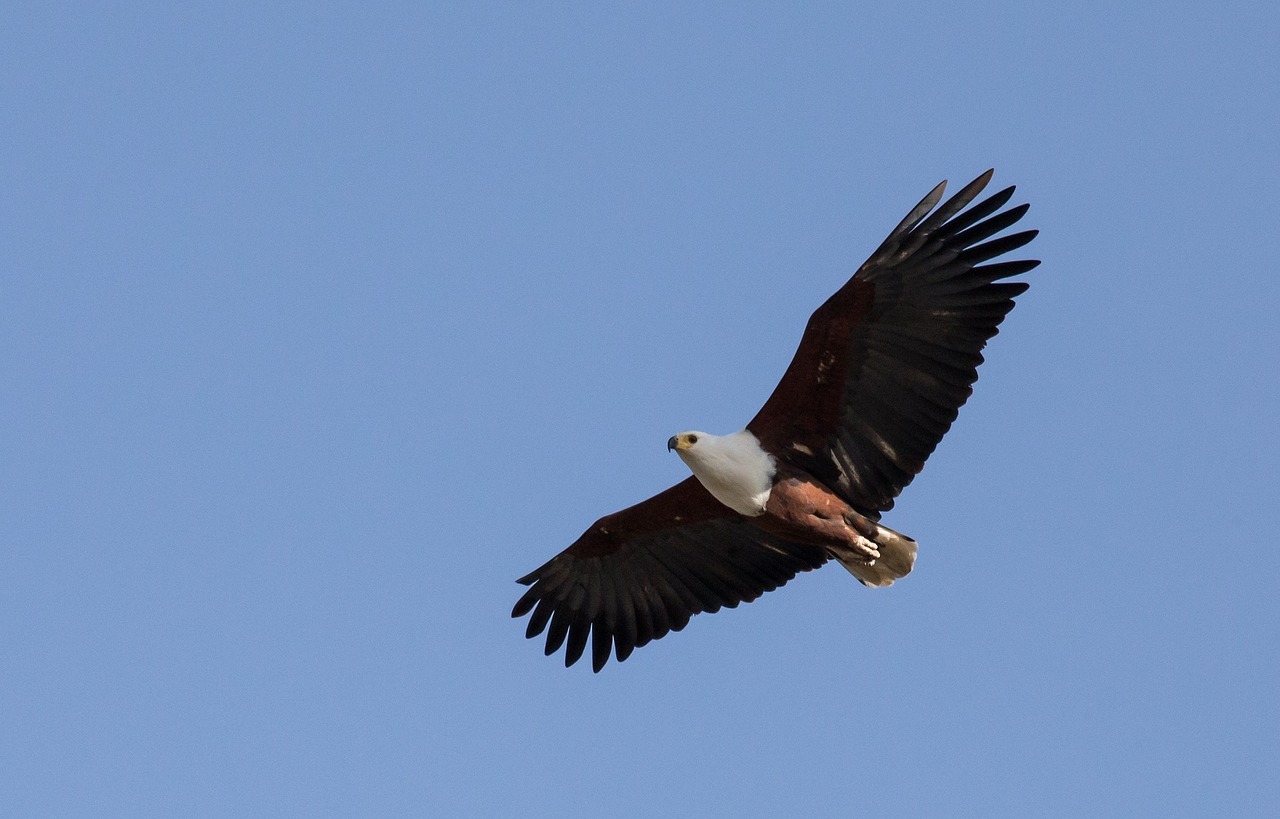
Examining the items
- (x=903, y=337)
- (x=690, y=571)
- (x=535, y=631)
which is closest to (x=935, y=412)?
(x=903, y=337)

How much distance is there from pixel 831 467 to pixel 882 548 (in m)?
0.87

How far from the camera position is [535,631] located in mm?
16859

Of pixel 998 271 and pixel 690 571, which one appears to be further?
pixel 690 571

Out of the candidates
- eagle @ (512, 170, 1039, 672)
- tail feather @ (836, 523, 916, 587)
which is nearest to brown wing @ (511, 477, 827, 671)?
eagle @ (512, 170, 1039, 672)

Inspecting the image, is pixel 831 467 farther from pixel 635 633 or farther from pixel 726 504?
pixel 635 633

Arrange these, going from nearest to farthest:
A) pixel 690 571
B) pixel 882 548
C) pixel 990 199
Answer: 1. pixel 990 199
2. pixel 882 548
3. pixel 690 571

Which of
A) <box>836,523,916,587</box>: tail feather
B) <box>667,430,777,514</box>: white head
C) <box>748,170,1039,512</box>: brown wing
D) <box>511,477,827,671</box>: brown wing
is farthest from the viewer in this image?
<box>511,477,827,671</box>: brown wing

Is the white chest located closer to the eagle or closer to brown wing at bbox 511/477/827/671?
the eagle

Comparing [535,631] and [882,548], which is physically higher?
[535,631]

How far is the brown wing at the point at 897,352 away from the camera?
1445 cm

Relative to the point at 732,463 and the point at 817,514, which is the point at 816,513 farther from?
the point at 732,463

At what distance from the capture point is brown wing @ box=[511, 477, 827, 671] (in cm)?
1609

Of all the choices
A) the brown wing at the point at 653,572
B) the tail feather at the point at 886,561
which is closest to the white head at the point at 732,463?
the brown wing at the point at 653,572

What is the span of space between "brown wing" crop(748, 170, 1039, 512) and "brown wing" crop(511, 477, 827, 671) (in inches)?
46.3
